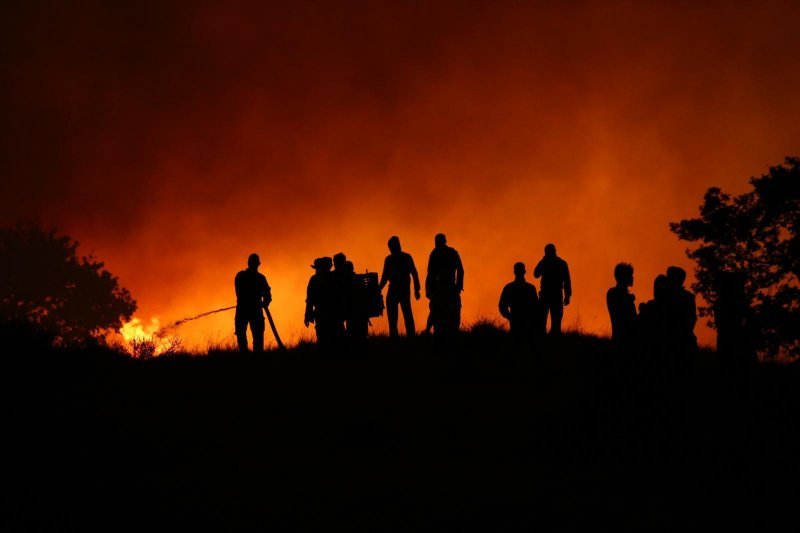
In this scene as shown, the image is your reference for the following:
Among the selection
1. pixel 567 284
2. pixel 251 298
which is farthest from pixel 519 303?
pixel 251 298

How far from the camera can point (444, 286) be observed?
16.0 m

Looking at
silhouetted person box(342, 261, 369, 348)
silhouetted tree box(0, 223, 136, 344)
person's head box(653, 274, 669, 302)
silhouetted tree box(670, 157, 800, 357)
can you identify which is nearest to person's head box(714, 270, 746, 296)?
person's head box(653, 274, 669, 302)

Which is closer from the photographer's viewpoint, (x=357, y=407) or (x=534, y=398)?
(x=357, y=407)

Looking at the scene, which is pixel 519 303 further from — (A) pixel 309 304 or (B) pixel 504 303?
(A) pixel 309 304

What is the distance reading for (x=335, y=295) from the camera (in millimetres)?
14797

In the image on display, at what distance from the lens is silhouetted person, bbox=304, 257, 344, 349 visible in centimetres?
1472

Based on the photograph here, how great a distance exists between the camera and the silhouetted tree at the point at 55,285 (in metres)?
64.1

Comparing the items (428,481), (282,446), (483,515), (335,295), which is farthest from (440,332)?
(483,515)

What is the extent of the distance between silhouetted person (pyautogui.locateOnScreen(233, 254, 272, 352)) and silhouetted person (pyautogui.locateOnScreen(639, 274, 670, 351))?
8.33 m

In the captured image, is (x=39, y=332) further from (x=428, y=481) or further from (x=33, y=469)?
(x=428, y=481)

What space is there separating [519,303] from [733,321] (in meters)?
3.84

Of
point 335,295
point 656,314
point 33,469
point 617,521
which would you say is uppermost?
point 335,295

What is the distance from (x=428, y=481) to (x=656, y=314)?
4.84 metres

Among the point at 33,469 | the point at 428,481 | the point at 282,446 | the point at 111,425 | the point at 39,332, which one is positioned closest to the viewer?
the point at 428,481
